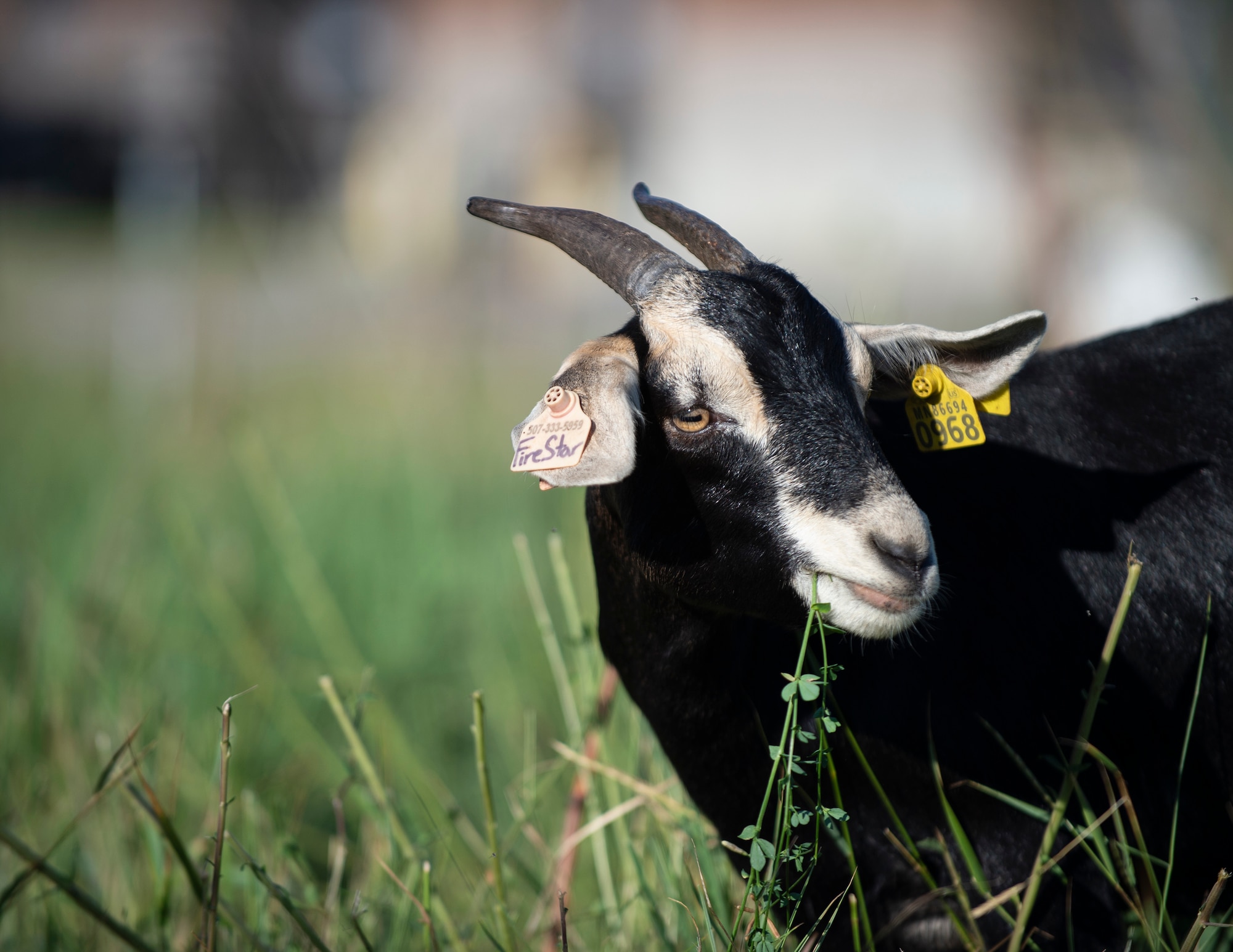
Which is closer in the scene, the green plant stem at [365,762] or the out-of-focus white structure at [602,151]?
the green plant stem at [365,762]

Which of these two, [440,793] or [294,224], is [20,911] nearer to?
[440,793]

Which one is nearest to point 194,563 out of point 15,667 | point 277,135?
point 15,667

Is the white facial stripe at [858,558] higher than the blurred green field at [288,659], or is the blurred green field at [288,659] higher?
the white facial stripe at [858,558]

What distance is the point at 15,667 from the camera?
4512 millimetres

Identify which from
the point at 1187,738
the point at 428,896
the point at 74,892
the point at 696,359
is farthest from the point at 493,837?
the point at 1187,738

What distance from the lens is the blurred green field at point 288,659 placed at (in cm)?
294

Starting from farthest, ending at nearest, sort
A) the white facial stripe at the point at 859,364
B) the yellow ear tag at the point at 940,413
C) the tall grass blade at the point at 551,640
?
the tall grass blade at the point at 551,640 → the yellow ear tag at the point at 940,413 → the white facial stripe at the point at 859,364

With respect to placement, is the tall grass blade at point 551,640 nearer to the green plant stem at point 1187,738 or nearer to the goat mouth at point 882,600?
the goat mouth at point 882,600

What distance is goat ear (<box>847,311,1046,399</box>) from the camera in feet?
7.71

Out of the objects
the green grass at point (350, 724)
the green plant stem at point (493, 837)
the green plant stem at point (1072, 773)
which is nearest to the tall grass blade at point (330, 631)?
the green grass at point (350, 724)

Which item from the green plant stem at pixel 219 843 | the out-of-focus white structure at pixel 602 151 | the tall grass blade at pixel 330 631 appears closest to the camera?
the green plant stem at pixel 219 843

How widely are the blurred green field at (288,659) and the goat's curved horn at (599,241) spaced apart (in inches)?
43.7

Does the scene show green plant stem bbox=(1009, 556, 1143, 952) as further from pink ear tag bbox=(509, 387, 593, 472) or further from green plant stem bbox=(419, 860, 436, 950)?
green plant stem bbox=(419, 860, 436, 950)

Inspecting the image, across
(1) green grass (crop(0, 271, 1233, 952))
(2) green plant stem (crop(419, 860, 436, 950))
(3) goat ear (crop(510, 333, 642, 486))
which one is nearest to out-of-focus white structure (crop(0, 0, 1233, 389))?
(3) goat ear (crop(510, 333, 642, 486))
